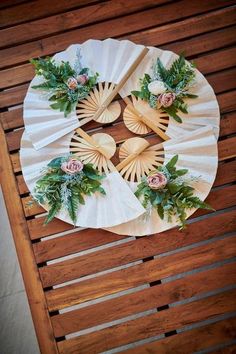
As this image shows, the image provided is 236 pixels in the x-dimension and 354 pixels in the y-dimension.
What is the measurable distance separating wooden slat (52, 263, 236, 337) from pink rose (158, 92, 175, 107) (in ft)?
4.02

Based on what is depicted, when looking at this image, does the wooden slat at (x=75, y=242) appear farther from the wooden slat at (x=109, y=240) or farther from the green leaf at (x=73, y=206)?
the green leaf at (x=73, y=206)

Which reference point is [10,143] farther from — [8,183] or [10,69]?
[10,69]

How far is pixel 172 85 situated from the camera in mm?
2715

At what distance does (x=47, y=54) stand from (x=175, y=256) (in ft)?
5.92

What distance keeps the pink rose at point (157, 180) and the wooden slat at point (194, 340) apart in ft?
3.45

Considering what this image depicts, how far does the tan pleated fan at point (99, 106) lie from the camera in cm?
273

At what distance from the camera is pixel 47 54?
9.50 ft

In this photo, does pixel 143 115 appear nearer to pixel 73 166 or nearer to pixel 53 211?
pixel 73 166

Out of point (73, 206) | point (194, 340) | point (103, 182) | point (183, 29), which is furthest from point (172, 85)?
point (194, 340)

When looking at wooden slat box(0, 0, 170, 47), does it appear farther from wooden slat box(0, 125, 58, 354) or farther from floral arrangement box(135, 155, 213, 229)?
floral arrangement box(135, 155, 213, 229)

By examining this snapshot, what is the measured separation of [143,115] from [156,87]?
0.22 m

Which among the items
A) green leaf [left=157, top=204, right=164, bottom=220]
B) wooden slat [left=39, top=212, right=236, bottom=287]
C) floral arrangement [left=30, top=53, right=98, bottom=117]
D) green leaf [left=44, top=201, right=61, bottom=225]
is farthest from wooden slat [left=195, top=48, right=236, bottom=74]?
green leaf [left=44, top=201, right=61, bottom=225]

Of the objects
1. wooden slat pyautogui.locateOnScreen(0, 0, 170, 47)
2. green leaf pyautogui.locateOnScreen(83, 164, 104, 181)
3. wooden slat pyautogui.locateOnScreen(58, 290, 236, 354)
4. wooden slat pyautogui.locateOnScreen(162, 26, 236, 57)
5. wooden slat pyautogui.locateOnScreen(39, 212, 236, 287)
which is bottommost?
wooden slat pyautogui.locateOnScreen(58, 290, 236, 354)

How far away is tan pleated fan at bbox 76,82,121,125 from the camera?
2.73 m
